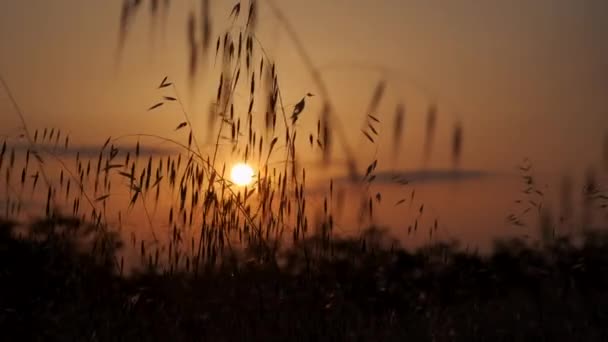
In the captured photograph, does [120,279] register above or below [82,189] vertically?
below

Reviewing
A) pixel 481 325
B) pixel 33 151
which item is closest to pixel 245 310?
pixel 481 325

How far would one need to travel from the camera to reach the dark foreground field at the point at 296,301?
3.75m

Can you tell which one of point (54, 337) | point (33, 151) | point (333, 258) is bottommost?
point (54, 337)

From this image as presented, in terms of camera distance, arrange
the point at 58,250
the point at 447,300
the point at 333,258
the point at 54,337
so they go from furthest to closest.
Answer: the point at 447,300, the point at 58,250, the point at 333,258, the point at 54,337

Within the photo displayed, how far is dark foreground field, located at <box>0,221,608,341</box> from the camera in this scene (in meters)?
3.75

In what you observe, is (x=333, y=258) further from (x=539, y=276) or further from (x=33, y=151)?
(x=33, y=151)

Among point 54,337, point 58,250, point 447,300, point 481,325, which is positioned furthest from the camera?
point 447,300

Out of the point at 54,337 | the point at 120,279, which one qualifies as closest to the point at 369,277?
the point at 120,279

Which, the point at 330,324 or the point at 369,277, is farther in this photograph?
the point at 369,277

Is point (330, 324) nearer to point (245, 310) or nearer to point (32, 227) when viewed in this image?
point (245, 310)

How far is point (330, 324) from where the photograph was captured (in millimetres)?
3789

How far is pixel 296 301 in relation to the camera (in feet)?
13.0

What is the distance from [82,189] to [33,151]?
325 mm

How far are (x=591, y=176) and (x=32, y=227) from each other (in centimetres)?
313
